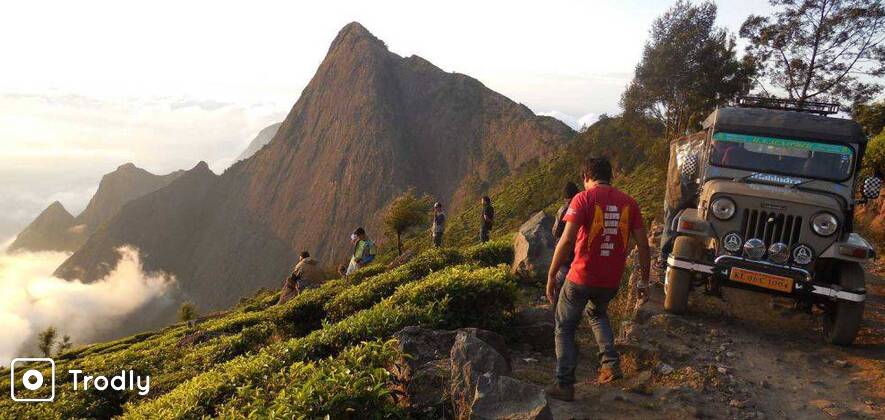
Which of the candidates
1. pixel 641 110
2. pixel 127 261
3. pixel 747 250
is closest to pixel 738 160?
pixel 747 250

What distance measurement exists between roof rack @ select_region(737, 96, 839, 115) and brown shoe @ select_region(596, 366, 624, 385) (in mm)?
6462

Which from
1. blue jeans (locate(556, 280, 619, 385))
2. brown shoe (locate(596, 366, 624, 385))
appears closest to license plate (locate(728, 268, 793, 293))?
brown shoe (locate(596, 366, 624, 385))

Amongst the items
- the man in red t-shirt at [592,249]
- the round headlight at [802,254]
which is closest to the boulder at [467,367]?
the man in red t-shirt at [592,249]

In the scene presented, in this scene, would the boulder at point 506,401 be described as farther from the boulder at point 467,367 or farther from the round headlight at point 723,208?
the round headlight at point 723,208

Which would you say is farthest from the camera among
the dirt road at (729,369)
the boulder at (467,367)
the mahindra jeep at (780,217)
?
the mahindra jeep at (780,217)

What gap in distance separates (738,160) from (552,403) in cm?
603

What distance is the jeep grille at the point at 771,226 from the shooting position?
7.23 m

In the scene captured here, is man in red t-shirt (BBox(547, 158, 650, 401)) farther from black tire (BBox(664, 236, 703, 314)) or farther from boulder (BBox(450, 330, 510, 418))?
black tire (BBox(664, 236, 703, 314))

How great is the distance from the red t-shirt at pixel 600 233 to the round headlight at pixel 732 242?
11.8ft

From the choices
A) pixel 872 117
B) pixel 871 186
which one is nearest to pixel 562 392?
pixel 871 186

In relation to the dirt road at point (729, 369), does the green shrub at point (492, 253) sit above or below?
above

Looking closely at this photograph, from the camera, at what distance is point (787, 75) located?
26953 millimetres

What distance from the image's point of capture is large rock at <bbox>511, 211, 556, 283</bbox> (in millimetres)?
9984

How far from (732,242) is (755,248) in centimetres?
32
